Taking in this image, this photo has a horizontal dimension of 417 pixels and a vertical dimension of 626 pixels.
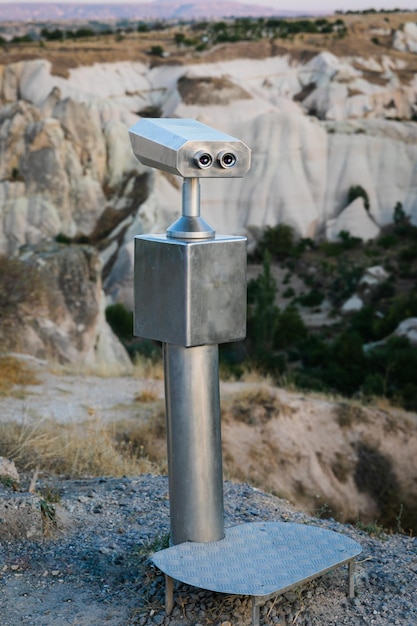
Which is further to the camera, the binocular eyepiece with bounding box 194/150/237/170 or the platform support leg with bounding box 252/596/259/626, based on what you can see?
the binocular eyepiece with bounding box 194/150/237/170

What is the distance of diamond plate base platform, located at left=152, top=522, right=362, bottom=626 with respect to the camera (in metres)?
3.53

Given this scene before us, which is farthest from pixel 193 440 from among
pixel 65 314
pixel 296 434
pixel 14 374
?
pixel 65 314

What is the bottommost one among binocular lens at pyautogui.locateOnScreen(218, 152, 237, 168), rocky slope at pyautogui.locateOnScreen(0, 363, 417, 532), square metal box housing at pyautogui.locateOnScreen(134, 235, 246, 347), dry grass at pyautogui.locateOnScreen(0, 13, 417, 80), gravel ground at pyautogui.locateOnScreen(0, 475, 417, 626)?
rocky slope at pyautogui.locateOnScreen(0, 363, 417, 532)

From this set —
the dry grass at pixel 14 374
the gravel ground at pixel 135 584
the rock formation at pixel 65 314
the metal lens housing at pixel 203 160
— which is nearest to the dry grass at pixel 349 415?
the rock formation at pixel 65 314

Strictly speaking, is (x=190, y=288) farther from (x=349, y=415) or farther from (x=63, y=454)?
(x=349, y=415)

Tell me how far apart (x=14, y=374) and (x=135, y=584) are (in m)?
6.34

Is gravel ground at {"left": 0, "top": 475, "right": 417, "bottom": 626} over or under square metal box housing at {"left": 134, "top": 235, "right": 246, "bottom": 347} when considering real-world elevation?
under

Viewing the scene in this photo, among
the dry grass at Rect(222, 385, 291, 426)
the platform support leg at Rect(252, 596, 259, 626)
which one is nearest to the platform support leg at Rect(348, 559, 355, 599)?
the platform support leg at Rect(252, 596, 259, 626)

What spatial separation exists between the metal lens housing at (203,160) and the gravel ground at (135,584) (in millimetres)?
1798

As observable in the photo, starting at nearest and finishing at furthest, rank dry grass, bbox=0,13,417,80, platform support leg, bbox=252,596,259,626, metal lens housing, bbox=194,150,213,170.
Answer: platform support leg, bbox=252,596,259,626 → metal lens housing, bbox=194,150,213,170 → dry grass, bbox=0,13,417,80

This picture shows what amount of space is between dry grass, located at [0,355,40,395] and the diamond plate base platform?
579cm

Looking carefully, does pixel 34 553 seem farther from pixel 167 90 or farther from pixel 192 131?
pixel 167 90

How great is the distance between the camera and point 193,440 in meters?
3.85

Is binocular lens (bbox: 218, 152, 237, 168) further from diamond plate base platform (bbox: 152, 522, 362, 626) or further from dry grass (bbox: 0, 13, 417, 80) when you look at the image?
dry grass (bbox: 0, 13, 417, 80)
